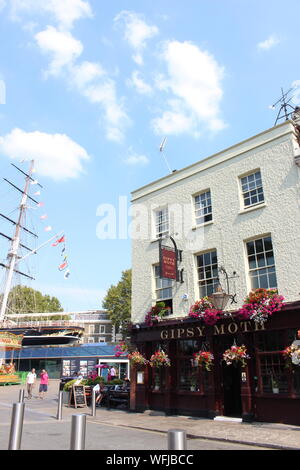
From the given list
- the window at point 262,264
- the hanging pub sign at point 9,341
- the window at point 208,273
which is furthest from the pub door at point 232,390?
the hanging pub sign at point 9,341

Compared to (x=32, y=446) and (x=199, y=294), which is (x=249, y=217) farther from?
(x=32, y=446)

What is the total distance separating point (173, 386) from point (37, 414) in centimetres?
554

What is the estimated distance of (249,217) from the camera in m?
14.4

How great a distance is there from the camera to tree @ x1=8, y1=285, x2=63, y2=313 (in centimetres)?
5853

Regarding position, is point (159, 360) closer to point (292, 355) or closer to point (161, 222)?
point (292, 355)

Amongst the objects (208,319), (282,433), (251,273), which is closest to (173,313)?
(208,319)

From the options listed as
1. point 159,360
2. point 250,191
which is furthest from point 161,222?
point 159,360

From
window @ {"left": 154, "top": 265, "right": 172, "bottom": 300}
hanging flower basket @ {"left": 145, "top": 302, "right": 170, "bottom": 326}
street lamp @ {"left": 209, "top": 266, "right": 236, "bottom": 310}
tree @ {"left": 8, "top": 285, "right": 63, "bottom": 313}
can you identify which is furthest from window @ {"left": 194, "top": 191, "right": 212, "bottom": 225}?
tree @ {"left": 8, "top": 285, "right": 63, "bottom": 313}

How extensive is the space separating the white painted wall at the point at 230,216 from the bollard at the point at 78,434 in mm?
9460

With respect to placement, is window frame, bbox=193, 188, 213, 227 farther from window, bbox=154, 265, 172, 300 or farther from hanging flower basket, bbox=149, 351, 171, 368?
hanging flower basket, bbox=149, 351, 171, 368

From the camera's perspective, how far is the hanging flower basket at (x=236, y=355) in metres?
12.7

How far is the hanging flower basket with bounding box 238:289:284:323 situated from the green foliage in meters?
50.4

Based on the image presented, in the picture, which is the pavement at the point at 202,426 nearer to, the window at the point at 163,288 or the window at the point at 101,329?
the window at the point at 163,288

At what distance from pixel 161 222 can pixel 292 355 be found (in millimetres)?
8709
